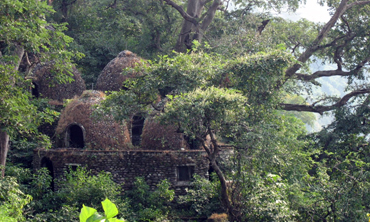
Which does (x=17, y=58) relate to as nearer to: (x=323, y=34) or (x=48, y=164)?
(x=48, y=164)

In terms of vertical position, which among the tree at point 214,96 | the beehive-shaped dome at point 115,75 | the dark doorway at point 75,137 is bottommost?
the dark doorway at point 75,137

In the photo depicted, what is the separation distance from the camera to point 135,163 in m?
14.8

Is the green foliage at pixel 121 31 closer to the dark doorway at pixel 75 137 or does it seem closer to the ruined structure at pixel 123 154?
the dark doorway at pixel 75 137

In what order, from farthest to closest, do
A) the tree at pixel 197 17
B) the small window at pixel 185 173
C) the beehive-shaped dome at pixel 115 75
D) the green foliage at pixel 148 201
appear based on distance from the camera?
the tree at pixel 197 17, the beehive-shaped dome at pixel 115 75, the small window at pixel 185 173, the green foliage at pixel 148 201

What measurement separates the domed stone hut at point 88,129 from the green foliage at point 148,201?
2091mm

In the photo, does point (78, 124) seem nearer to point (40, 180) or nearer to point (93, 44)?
point (40, 180)

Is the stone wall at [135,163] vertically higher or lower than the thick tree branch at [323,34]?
lower

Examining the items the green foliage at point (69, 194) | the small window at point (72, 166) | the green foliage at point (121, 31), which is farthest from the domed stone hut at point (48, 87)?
the green foliage at point (69, 194)

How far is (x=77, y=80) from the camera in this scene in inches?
770

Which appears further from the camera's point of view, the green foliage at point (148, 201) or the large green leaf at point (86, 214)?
the green foliage at point (148, 201)

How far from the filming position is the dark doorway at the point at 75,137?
638 inches

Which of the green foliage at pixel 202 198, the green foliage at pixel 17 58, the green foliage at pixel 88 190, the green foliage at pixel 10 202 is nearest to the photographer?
the green foliage at pixel 10 202

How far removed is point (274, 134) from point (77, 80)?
413 inches

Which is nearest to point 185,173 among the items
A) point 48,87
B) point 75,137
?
point 75,137
